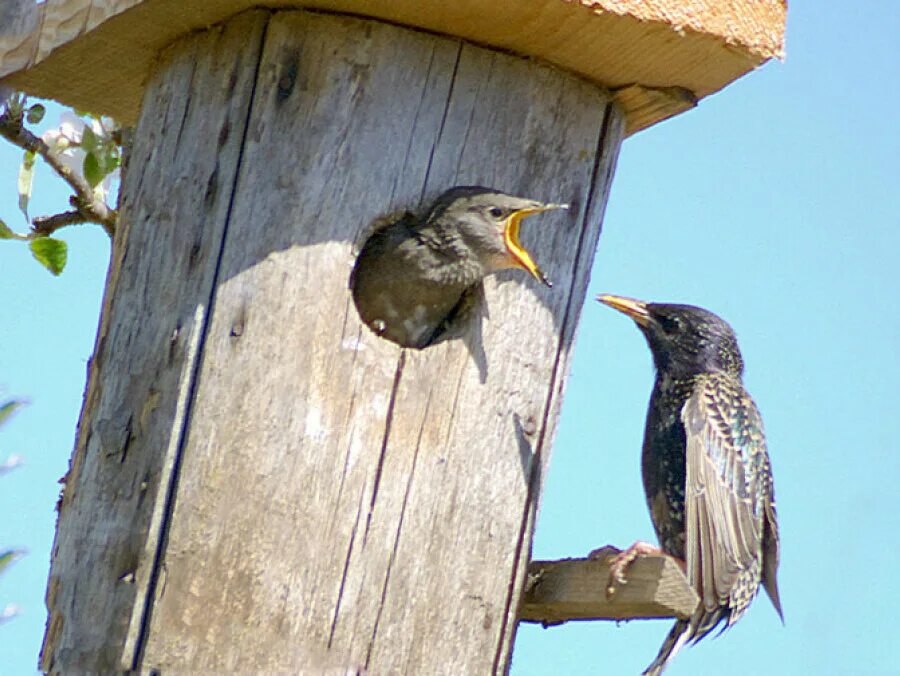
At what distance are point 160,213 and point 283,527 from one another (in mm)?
760

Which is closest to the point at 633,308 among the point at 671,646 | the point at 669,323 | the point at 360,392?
the point at 669,323

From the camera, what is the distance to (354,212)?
120 inches

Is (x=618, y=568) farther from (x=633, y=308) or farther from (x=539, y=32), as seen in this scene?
(x=633, y=308)

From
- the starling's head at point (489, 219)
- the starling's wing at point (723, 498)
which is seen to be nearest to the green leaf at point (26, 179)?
the starling's head at point (489, 219)

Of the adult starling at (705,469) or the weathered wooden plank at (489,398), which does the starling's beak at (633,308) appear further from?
the weathered wooden plank at (489,398)

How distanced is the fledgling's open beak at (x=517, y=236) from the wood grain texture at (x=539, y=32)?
34 cm

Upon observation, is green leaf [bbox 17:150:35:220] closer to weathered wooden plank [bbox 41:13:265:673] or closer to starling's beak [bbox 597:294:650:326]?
weathered wooden plank [bbox 41:13:265:673]

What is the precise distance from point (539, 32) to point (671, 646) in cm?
143

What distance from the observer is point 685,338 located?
435 cm

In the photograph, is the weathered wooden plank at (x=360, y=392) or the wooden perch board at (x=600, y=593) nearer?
the weathered wooden plank at (x=360, y=392)

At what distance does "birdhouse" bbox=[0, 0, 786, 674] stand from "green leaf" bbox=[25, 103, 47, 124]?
0.23 m

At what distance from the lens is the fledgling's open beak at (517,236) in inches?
123

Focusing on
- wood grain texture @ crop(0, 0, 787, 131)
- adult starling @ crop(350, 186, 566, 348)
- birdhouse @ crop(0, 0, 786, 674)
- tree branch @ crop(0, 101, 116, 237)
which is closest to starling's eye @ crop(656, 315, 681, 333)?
wood grain texture @ crop(0, 0, 787, 131)

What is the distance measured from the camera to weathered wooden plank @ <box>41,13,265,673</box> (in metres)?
2.86
